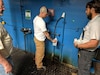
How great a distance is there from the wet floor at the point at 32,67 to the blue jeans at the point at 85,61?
66 centimetres

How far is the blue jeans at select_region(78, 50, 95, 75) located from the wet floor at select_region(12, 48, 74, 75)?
656 millimetres

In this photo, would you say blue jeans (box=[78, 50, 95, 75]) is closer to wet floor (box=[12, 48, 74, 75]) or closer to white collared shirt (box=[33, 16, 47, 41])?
wet floor (box=[12, 48, 74, 75])

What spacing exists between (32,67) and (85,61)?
1.27 metres

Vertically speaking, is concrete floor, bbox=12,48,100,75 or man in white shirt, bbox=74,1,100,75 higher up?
man in white shirt, bbox=74,1,100,75

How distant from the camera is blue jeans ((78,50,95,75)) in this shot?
79.4 inches

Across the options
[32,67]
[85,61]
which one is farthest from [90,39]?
[32,67]

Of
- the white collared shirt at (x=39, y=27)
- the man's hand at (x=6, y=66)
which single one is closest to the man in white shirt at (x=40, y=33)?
the white collared shirt at (x=39, y=27)

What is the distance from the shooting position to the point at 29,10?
116 inches

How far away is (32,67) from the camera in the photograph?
293cm

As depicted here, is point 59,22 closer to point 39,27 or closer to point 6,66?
point 39,27

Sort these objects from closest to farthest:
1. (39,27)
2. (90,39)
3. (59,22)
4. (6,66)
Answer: (6,66), (90,39), (39,27), (59,22)

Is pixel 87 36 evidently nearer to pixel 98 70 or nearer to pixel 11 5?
pixel 98 70

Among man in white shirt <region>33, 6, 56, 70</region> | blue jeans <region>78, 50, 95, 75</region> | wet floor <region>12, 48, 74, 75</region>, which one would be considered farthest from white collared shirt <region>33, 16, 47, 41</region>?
blue jeans <region>78, 50, 95, 75</region>

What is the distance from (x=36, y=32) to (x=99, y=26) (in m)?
1.25
